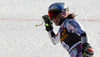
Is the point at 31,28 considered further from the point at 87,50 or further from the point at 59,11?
the point at 87,50

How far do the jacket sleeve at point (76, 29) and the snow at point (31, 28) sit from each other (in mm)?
995

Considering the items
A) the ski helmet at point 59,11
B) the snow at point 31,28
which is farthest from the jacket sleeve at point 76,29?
the snow at point 31,28

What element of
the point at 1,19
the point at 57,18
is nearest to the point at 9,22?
the point at 1,19

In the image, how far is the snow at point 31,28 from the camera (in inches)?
244

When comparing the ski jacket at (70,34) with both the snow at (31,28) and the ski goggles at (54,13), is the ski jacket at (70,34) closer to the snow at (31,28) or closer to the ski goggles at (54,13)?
the ski goggles at (54,13)

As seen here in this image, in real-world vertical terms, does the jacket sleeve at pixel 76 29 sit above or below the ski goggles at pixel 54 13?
below

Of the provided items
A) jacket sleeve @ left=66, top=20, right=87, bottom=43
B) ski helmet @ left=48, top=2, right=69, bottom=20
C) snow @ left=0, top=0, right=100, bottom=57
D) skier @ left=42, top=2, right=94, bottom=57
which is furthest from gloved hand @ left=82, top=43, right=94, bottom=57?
snow @ left=0, top=0, right=100, bottom=57

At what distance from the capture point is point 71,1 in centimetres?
1081

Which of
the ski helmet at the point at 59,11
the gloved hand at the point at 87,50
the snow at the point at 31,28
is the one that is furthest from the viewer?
the snow at the point at 31,28

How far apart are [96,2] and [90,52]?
26.9ft

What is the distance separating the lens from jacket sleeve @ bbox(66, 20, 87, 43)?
3.11 m

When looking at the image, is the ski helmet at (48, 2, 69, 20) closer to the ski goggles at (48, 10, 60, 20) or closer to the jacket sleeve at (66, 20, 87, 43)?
the ski goggles at (48, 10, 60, 20)

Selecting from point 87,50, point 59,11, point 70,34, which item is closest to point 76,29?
point 70,34

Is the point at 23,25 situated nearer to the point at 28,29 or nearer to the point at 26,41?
the point at 28,29
